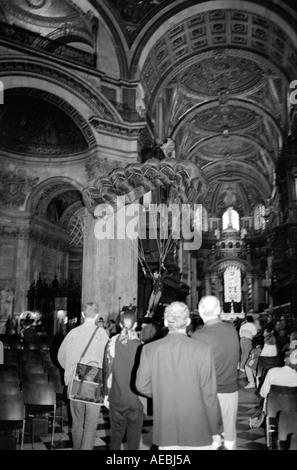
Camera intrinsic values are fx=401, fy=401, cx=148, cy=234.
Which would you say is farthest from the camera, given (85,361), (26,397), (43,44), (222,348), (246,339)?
(43,44)

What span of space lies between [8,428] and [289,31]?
19.7 m

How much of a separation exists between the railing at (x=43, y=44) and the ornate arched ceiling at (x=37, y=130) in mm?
2071

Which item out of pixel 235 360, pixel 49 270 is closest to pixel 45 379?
pixel 235 360

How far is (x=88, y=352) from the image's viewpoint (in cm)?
412

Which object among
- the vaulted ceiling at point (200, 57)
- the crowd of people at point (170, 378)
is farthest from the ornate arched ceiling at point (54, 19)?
the crowd of people at point (170, 378)

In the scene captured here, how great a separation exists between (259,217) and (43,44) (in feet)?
96.9

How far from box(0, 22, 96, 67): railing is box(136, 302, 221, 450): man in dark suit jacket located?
14.5 metres

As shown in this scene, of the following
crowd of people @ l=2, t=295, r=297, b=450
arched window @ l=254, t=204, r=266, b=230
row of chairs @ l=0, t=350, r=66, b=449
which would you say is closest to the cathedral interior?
row of chairs @ l=0, t=350, r=66, b=449

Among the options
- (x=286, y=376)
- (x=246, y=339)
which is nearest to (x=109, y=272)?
(x=246, y=339)

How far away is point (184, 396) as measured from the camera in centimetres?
258

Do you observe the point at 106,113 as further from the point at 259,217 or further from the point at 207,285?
the point at 259,217

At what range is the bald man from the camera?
344 centimetres

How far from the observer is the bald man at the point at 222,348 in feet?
11.3

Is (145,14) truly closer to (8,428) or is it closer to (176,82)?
(176,82)
